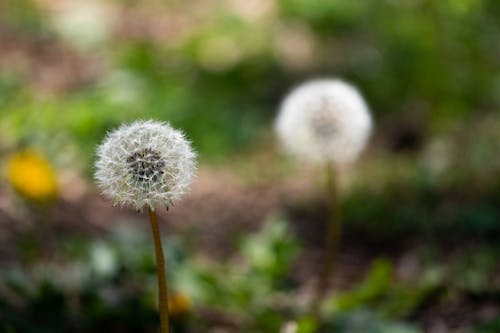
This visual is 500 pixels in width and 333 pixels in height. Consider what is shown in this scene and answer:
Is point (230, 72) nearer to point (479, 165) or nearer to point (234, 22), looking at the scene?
point (234, 22)

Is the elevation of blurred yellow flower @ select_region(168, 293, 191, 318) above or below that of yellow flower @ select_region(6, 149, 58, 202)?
below

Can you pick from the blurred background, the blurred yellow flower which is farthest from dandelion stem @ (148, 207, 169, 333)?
the blurred yellow flower

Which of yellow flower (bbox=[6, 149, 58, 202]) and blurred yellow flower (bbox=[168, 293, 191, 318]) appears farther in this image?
yellow flower (bbox=[6, 149, 58, 202])

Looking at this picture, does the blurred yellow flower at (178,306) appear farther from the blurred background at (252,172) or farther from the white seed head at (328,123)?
the white seed head at (328,123)

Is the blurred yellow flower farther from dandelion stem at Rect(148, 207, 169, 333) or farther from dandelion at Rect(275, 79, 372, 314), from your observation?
dandelion stem at Rect(148, 207, 169, 333)

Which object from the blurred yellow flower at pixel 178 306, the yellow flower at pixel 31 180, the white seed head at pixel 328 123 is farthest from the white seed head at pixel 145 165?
the yellow flower at pixel 31 180

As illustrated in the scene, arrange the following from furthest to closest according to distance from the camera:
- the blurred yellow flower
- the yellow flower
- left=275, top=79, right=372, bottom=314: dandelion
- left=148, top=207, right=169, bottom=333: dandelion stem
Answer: the yellow flower
left=275, top=79, right=372, bottom=314: dandelion
the blurred yellow flower
left=148, top=207, right=169, bottom=333: dandelion stem
